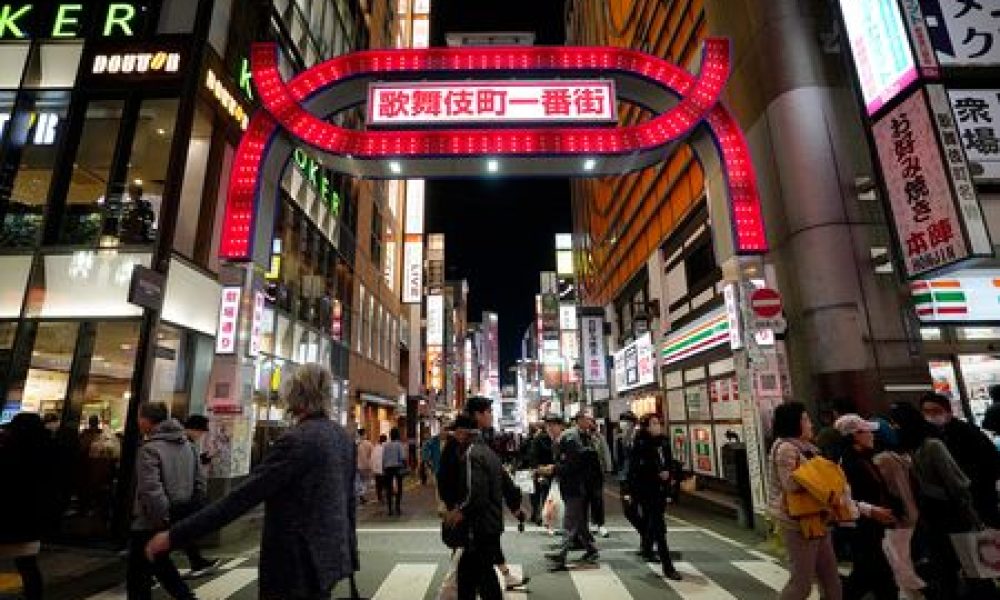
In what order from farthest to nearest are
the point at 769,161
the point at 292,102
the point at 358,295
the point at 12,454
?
the point at 358,295, the point at 769,161, the point at 292,102, the point at 12,454

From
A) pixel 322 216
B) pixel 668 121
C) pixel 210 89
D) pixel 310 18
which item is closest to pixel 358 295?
pixel 322 216

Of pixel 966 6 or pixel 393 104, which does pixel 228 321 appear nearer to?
pixel 393 104

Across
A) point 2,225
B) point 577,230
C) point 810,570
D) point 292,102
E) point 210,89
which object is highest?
point 577,230

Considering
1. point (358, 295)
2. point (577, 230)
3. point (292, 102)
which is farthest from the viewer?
point (577, 230)

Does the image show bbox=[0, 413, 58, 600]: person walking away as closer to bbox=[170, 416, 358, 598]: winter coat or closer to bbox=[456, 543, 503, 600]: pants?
bbox=[170, 416, 358, 598]: winter coat

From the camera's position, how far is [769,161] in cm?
1171

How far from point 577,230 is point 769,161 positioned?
37.1 meters

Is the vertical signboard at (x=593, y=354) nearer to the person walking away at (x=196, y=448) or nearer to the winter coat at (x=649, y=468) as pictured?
the winter coat at (x=649, y=468)

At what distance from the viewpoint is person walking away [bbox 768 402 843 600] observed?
424 centimetres

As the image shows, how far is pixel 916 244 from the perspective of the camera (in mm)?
8273

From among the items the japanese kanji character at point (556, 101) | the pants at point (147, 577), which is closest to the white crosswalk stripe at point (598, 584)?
the pants at point (147, 577)

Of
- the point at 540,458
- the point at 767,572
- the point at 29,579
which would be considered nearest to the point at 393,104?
the point at 540,458

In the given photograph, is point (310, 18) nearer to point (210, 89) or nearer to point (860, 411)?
point (210, 89)

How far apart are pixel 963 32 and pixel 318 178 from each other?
18.8 m
